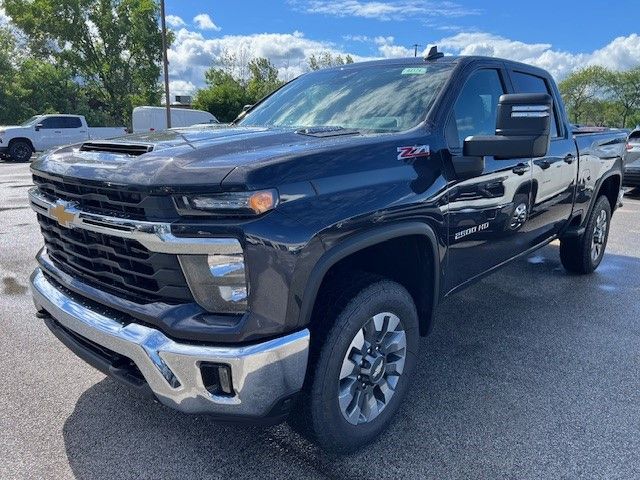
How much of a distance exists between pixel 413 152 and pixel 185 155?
43.8 inches

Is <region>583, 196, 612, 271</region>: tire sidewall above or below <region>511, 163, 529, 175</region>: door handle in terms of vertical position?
below

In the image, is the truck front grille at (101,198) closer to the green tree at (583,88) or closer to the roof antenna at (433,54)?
the roof antenna at (433,54)

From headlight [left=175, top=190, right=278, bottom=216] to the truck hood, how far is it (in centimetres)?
6

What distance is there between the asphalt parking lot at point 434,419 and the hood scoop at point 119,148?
1.40 m

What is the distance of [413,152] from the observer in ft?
8.23

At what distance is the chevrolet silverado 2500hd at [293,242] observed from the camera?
191 cm

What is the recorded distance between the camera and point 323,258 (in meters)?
2.03

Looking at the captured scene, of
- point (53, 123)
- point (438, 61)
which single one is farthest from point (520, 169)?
point (53, 123)

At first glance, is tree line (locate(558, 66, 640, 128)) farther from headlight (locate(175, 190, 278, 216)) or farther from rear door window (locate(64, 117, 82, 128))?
headlight (locate(175, 190, 278, 216))

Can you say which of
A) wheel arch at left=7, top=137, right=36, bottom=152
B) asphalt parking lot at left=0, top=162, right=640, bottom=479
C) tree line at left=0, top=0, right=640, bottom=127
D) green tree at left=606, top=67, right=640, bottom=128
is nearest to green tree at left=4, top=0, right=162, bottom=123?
tree line at left=0, top=0, right=640, bottom=127

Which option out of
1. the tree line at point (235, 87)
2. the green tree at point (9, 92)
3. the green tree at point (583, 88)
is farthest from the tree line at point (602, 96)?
the green tree at point (9, 92)

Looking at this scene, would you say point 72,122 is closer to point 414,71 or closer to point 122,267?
point 414,71

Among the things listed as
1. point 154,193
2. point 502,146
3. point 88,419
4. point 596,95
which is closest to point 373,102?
point 502,146

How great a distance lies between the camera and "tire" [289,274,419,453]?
2.17 m
